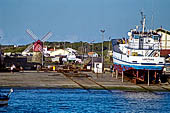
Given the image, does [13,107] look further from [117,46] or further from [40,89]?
[117,46]

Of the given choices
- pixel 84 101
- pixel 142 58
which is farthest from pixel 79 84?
pixel 84 101

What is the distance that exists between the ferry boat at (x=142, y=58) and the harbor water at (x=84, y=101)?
8020 mm

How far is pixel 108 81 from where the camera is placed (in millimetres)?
72750

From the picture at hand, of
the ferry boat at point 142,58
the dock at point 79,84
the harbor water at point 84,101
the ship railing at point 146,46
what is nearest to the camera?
the harbor water at point 84,101

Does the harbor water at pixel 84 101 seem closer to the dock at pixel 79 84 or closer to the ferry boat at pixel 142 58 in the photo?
the dock at pixel 79 84

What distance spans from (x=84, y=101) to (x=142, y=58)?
745 inches

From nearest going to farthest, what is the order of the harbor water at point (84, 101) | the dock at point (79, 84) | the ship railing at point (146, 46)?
1. the harbor water at point (84, 101)
2. the dock at point (79, 84)
3. the ship railing at point (146, 46)

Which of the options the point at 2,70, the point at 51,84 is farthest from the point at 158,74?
the point at 2,70

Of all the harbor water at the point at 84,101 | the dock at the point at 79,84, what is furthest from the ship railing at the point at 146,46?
the harbor water at the point at 84,101

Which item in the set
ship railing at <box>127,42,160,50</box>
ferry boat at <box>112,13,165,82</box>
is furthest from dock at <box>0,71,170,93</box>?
ship railing at <box>127,42,160,50</box>

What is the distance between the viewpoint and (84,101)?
53969 mm

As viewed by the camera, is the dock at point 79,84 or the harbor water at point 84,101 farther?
the dock at point 79,84

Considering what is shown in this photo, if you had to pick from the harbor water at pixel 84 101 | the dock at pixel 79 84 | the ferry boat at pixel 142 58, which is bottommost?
the harbor water at pixel 84 101

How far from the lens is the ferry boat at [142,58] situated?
70.1 meters
